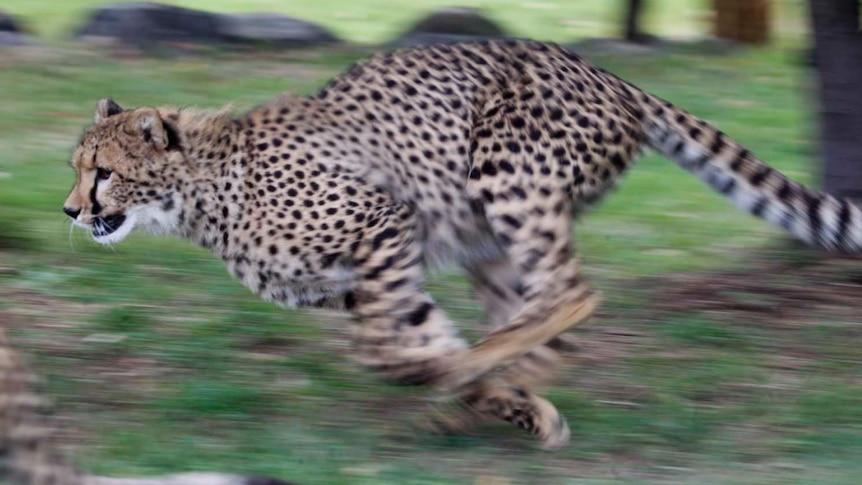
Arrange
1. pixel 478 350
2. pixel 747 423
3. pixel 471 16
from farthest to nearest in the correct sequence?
pixel 471 16
pixel 747 423
pixel 478 350

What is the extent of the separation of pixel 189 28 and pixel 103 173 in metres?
5.86

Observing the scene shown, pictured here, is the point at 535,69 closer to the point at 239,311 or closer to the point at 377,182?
the point at 377,182

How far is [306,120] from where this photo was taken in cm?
513

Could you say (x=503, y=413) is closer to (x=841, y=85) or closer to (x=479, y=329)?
(x=479, y=329)

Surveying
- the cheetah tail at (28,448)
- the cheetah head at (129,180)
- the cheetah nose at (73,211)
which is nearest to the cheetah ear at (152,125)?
the cheetah head at (129,180)

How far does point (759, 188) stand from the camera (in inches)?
199

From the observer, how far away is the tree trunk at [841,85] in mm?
5957

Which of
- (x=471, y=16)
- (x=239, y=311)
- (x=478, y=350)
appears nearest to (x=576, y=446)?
(x=478, y=350)

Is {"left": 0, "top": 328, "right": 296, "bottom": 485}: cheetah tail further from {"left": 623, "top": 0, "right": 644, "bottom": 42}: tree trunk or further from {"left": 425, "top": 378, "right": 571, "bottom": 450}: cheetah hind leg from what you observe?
{"left": 623, "top": 0, "right": 644, "bottom": 42}: tree trunk

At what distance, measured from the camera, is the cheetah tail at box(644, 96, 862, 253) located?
506 centimetres

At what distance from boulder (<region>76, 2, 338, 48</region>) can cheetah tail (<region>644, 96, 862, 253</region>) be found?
6.04m

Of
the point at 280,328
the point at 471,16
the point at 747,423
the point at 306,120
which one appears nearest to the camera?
the point at 747,423

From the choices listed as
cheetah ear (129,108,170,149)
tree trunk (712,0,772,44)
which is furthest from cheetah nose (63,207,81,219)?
tree trunk (712,0,772,44)

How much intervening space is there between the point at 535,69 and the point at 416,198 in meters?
0.62
